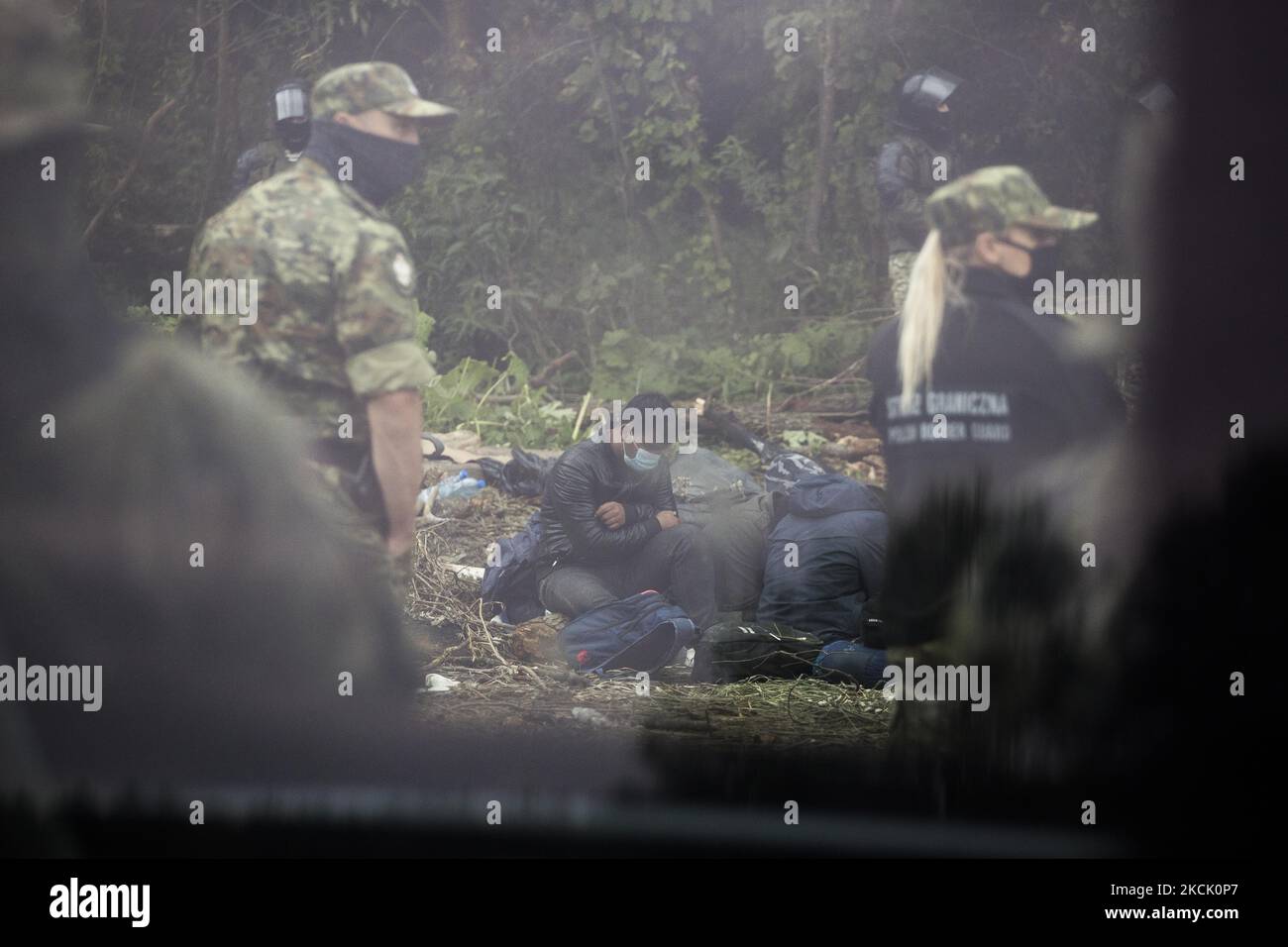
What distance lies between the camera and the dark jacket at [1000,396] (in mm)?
6594

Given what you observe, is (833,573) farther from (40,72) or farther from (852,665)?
(40,72)

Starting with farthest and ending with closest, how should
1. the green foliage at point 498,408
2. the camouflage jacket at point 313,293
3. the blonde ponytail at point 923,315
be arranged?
the green foliage at point 498,408
the blonde ponytail at point 923,315
the camouflage jacket at point 313,293

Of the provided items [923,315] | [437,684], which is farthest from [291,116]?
[923,315]

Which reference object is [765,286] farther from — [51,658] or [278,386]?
[51,658]

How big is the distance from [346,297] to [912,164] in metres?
2.48

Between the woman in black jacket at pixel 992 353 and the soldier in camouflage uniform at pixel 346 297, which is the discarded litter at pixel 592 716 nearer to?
the soldier in camouflage uniform at pixel 346 297

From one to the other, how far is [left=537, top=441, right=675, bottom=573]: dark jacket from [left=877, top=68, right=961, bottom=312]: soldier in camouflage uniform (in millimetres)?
1347

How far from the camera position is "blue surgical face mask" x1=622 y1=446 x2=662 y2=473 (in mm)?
6703

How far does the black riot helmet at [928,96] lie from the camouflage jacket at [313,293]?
7.44 ft

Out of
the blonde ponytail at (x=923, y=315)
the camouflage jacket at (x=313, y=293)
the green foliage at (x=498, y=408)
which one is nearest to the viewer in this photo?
the camouflage jacket at (x=313, y=293)

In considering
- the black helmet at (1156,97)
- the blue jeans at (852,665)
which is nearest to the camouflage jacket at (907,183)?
the black helmet at (1156,97)

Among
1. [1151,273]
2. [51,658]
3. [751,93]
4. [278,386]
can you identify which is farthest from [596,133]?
[51,658]

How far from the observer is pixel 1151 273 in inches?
263
